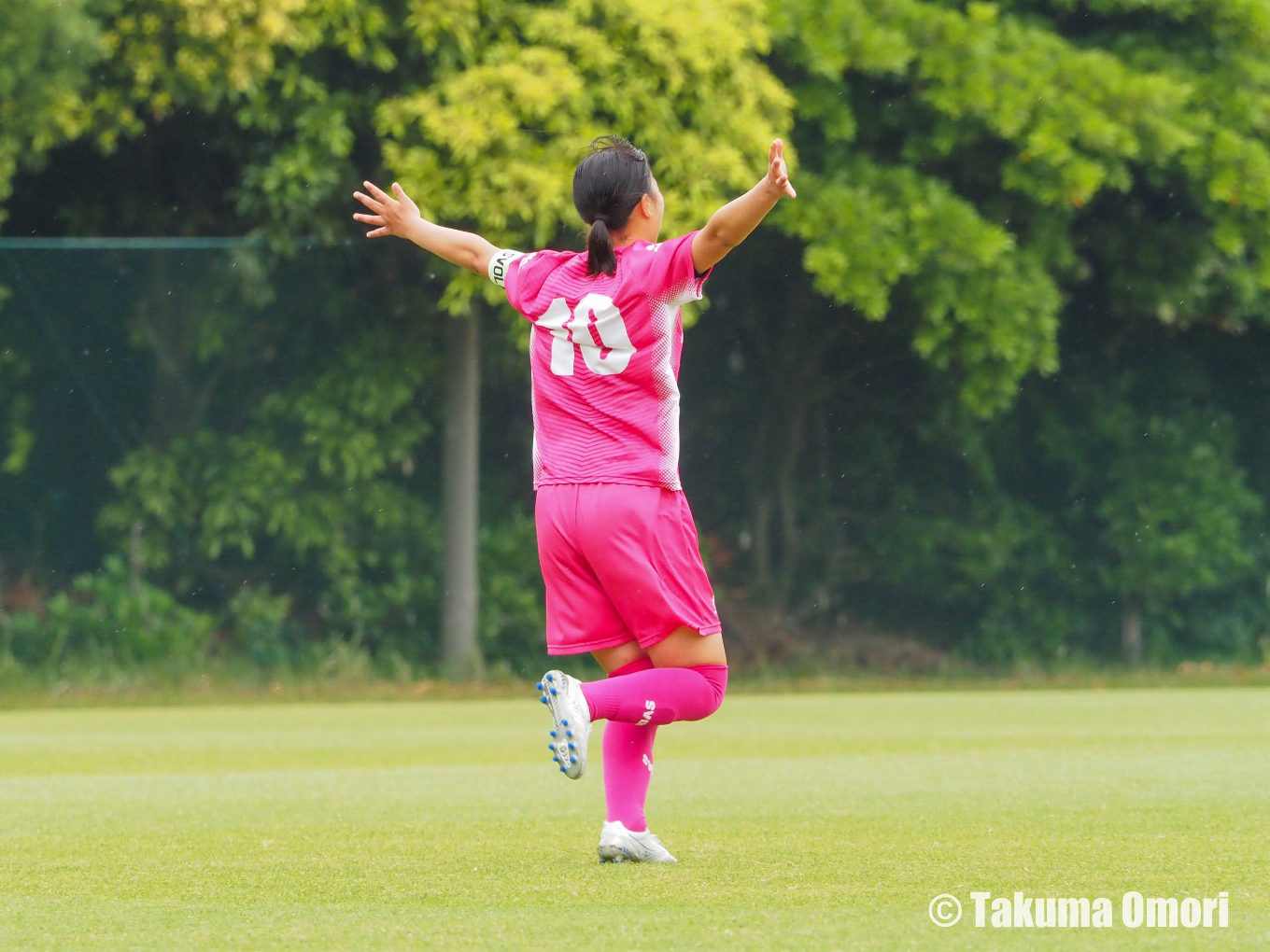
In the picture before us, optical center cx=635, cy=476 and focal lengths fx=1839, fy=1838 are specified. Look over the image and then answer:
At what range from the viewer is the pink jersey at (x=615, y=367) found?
4391 millimetres

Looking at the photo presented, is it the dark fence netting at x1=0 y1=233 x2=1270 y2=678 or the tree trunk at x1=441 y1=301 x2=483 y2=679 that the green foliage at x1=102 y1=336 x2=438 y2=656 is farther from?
the tree trunk at x1=441 y1=301 x2=483 y2=679

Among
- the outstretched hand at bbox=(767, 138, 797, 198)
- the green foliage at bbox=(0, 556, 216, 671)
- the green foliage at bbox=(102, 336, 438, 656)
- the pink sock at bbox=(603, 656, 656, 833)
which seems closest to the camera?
the outstretched hand at bbox=(767, 138, 797, 198)

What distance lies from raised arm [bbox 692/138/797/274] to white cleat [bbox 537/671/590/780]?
3.35 ft

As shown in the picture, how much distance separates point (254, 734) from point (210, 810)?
147 inches

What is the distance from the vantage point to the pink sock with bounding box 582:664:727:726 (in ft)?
14.2

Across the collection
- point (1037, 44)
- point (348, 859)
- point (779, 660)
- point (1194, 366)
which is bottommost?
point (779, 660)

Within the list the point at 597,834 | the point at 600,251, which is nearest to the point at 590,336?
the point at 600,251

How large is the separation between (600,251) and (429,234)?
654 mm

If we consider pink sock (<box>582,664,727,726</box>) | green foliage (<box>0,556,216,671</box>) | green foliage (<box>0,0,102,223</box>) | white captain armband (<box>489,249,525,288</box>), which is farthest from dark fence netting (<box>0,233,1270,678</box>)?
pink sock (<box>582,664,727,726</box>)

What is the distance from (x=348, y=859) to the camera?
459 cm

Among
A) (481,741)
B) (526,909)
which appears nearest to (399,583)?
(481,741)

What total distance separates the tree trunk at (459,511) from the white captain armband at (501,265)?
7.69 meters

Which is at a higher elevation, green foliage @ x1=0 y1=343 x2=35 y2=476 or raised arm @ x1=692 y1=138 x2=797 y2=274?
raised arm @ x1=692 y1=138 x2=797 y2=274

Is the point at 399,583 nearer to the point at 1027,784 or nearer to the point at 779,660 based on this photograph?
the point at 779,660
